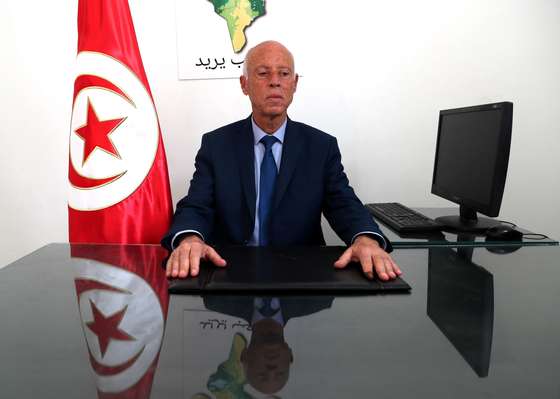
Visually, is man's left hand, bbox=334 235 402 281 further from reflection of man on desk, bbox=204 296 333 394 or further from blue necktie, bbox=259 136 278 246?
blue necktie, bbox=259 136 278 246

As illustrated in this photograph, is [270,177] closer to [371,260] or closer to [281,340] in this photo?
[371,260]

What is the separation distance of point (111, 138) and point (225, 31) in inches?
42.6

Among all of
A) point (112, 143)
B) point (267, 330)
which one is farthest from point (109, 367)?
point (112, 143)

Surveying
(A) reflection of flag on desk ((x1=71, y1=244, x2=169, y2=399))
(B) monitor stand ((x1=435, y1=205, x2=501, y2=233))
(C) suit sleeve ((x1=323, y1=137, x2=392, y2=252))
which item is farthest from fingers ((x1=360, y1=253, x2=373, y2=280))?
(B) monitor stand ((x1=435, y1=205, x2=501, y2=233))

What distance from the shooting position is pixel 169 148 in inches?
108

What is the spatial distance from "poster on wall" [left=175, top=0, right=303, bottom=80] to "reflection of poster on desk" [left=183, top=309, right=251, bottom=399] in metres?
2.02

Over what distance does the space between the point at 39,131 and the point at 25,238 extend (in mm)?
715

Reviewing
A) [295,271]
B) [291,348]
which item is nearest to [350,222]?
[295,271]

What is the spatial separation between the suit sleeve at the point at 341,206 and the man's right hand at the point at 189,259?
49 centimetres

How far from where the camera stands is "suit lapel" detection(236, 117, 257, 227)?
1.85m

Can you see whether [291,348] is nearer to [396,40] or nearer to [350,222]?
[350,222]

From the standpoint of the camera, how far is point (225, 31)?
2592 millimetres

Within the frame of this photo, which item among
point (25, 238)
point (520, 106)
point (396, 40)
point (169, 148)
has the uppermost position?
point (396, 40)

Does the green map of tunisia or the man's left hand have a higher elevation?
the green map of tunisia
